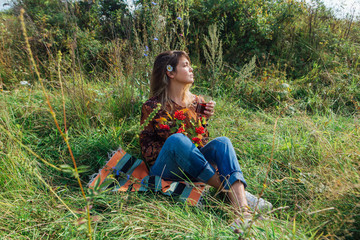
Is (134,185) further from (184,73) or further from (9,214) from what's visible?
(184,73)

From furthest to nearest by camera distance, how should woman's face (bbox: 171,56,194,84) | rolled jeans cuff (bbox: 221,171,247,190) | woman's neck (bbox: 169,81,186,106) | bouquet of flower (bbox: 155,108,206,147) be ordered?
1. woman's neck (bbox: 169,81,186,106)
2. woman's face (bbox: 171,56,194,84)
3. bouquet of flower (bbox: 155,108,206,147)
4. rolled jeans cuff (bbox: 221,171,247,190)

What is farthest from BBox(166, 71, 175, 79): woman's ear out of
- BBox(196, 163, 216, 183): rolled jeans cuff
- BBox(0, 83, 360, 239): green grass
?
BBox(196, 163, 216, 183): rolled jeans cuff

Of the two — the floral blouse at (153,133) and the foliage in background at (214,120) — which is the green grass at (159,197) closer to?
the foliage in background at (214,120)

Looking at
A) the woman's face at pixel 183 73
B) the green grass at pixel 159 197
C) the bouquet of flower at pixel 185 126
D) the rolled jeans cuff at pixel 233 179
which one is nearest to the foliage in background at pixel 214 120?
the green grass at pixel 159 197

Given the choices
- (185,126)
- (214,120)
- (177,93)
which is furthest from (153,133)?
(214,120)

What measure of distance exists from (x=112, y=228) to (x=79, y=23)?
5.12 metres

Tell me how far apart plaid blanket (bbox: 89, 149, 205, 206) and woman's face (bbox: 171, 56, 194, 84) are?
2.72 ft

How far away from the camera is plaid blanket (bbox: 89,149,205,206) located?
189 centimetres

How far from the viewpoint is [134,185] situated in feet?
6.65

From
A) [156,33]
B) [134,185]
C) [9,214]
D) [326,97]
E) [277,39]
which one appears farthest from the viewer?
[277,39]

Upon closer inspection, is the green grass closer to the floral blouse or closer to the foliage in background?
the foliage in background

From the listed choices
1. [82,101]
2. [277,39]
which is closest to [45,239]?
[82,101]

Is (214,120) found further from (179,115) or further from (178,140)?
(178,140)

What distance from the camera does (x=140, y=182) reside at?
2014mm
